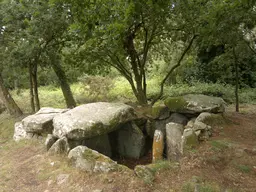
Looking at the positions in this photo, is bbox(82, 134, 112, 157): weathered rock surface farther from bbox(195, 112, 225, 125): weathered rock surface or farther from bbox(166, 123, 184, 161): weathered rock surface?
bbox(195, 112, 225, 125): weathered rock surface

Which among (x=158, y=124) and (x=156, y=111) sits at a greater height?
(x=156, y=111)

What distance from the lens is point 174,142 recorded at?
507 cm

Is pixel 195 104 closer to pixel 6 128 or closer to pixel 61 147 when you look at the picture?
pixel 61 147

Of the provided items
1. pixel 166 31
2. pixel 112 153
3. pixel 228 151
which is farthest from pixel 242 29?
pixel 112 153

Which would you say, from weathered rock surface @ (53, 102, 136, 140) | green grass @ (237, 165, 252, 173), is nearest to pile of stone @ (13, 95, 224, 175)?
weathered rock surface @ (53, 102, 136, 140)

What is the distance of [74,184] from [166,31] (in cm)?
623

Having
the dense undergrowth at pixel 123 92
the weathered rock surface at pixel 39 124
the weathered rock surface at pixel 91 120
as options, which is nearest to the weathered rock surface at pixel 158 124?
the weathered rock surface at pixel 91 120

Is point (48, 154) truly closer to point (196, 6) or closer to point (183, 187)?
point (183, 187)

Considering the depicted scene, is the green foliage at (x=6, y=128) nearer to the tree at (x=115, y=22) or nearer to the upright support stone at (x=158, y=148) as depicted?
the tree at (x=115, y=22)

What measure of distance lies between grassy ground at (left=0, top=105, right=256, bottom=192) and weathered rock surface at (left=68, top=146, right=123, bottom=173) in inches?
4.7

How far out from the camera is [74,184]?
3902 mm

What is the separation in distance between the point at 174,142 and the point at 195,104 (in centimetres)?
165

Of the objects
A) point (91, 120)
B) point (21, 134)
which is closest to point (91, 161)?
point (91, 120)

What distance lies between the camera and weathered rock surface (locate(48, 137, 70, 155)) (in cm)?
505
